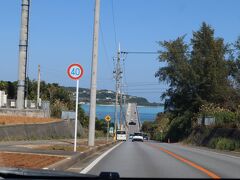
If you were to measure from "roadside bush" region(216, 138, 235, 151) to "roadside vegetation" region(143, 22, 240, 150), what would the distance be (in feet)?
57.1

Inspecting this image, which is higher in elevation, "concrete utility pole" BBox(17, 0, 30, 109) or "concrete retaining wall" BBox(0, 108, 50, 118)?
"concrete utility pole" BBox(17, 0, 30, 109)

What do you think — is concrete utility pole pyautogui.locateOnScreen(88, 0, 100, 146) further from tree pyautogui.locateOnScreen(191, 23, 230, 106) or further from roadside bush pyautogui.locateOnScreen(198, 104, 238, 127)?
tree pyautogui.locateOnScreen(191, 23, 230, 106)

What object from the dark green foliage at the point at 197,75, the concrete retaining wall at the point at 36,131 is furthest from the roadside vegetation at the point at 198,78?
the concrete retaining wall at the point at 36,131

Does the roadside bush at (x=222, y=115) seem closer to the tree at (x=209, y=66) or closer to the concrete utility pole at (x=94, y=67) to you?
the tree at (x=209, y=66)

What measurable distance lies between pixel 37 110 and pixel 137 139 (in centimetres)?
2149

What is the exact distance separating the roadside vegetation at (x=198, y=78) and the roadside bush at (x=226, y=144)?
57.1ft

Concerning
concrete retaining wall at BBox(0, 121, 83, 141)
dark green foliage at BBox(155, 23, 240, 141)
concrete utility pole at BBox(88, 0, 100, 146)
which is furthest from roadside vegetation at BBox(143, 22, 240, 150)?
concrete utility pole at BBox(88, 0, 100, 146)

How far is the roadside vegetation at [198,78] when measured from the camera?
6869 cm

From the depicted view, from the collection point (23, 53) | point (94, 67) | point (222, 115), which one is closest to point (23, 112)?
point (23, 53)

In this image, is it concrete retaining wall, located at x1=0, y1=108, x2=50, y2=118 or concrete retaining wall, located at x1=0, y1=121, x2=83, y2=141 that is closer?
concrete retaining wall, located at x1=0, y1=121, x2=83, y2=141

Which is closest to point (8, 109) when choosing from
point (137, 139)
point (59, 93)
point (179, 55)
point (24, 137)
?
point (24, 137)

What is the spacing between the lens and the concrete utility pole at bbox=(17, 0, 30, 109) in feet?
179

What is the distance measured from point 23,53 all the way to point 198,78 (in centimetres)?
2918

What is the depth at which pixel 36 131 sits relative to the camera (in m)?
45.6
